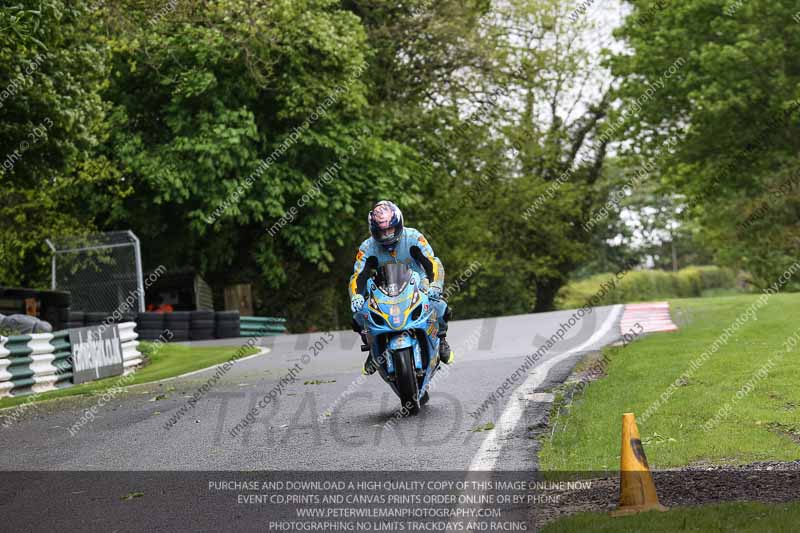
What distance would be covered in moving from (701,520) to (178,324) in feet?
74.2

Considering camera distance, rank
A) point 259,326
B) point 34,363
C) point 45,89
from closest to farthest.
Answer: point 34,363 < point 45,89 < point 259,326

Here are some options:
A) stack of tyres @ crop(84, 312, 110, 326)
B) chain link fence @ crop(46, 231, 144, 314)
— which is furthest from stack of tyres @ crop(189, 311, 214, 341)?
stack of tyres @ crop(84, 312, 110, 326)

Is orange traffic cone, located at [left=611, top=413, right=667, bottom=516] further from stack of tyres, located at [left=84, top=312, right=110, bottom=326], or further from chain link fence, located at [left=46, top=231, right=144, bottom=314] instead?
chain link fence, located at [left=46, top=231, right=144, bottom=314]

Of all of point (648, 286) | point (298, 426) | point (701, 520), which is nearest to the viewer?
point (701, 520)

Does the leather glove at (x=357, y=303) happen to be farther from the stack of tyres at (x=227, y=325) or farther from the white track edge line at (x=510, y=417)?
the stack of tyres at (x=227, y=325)

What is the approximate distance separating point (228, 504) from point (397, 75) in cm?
2926

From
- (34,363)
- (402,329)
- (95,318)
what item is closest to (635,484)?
(402,329)

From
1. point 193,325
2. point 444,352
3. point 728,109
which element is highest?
point 728,109

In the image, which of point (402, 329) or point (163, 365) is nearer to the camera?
point (402, 329)

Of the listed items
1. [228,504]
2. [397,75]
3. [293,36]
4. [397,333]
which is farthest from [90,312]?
[228,504]

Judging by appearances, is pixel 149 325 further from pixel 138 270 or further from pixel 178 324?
pixel 138 270

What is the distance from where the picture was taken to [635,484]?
20.0 feet

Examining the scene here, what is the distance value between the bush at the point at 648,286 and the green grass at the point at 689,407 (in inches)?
1256

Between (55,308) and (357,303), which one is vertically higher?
(357,303)
